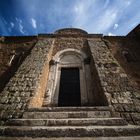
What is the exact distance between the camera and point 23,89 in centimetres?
401

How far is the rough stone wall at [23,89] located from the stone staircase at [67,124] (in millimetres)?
355

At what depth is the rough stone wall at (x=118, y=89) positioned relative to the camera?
329 cm

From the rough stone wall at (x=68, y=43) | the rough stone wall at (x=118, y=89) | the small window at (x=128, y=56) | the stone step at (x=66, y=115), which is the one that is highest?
the rough stone wall at (x=68, y=43)

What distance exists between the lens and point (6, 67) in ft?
21.0

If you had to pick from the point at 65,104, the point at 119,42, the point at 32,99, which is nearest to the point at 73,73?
the point at 65,104

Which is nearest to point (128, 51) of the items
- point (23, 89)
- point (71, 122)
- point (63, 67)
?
point (63, 67)

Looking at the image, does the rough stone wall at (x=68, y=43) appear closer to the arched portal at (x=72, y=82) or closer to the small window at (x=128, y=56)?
the arched portal at (x=72, y=82)

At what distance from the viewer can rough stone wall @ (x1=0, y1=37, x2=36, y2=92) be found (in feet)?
20.1

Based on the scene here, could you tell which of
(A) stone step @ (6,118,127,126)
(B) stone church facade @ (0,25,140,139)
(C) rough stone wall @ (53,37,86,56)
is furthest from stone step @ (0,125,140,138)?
(C) rough stone wall @ (53,37,86,56)

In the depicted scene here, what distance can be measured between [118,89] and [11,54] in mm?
6356

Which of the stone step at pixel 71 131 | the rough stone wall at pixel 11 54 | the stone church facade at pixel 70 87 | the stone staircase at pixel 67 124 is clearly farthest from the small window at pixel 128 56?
the rough stone wall at pixel 11 54

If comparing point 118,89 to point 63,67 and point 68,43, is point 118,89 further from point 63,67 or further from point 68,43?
point 68,43

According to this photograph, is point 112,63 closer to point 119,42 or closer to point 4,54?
point 119,42

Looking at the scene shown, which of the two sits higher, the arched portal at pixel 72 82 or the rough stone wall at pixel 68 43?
the rough stone wall at pixel 68 43
